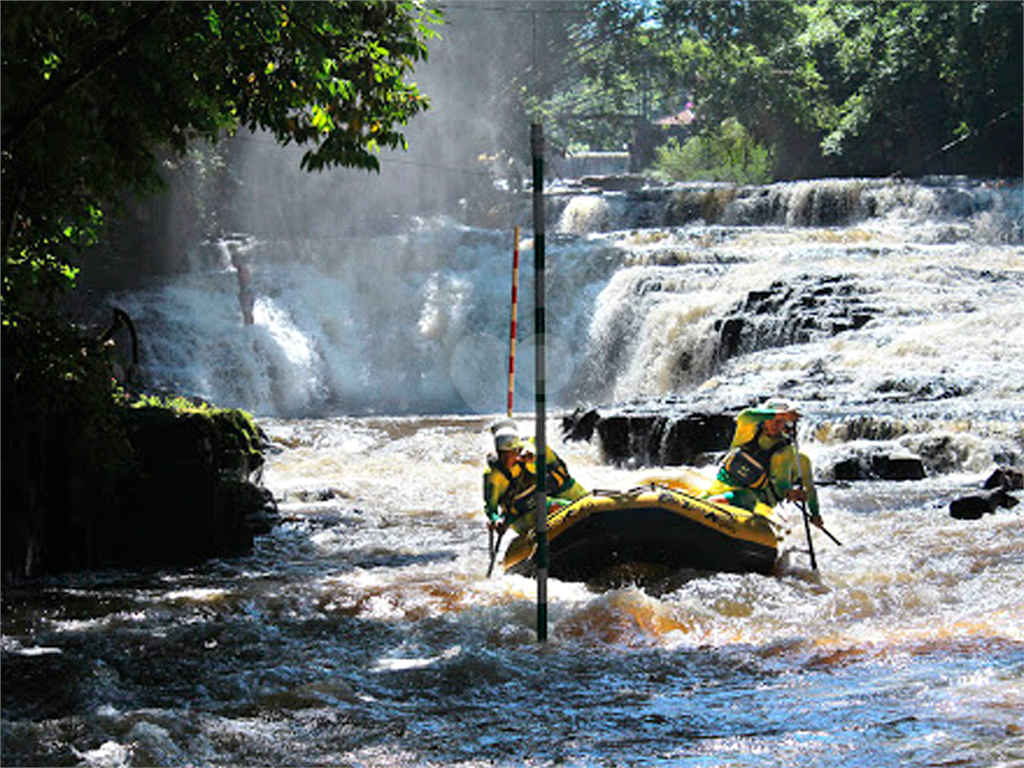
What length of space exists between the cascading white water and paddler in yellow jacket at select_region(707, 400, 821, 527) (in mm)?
8498

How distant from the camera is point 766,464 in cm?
920

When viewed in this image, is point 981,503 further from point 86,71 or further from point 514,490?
point 86,71

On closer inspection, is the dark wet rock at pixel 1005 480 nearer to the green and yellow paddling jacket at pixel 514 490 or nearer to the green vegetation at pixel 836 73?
the green and yellow paddling jacket at pixel 514 490

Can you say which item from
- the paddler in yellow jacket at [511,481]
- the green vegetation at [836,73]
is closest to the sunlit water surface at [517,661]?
the paddler in yellow jacket at [511,481]

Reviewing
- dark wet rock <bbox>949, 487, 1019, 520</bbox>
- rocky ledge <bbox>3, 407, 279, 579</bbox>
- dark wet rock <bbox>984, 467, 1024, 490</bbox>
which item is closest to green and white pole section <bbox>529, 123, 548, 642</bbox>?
rocky ledge <bbox>3, 407, 279, 579</bbox>

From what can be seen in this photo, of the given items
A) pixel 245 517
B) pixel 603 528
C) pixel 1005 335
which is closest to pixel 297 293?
pixel 1005 335

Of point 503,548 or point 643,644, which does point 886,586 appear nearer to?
point 643,644

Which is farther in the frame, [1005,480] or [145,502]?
[1005,480]

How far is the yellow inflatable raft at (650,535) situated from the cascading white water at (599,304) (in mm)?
8970

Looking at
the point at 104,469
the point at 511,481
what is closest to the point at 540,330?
the point at 511,481

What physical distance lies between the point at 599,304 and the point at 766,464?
16075 millimetres

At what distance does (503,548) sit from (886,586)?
9.05 ft

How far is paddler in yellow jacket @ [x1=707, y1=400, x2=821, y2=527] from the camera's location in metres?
9.09

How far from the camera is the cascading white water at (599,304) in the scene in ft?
65.3
